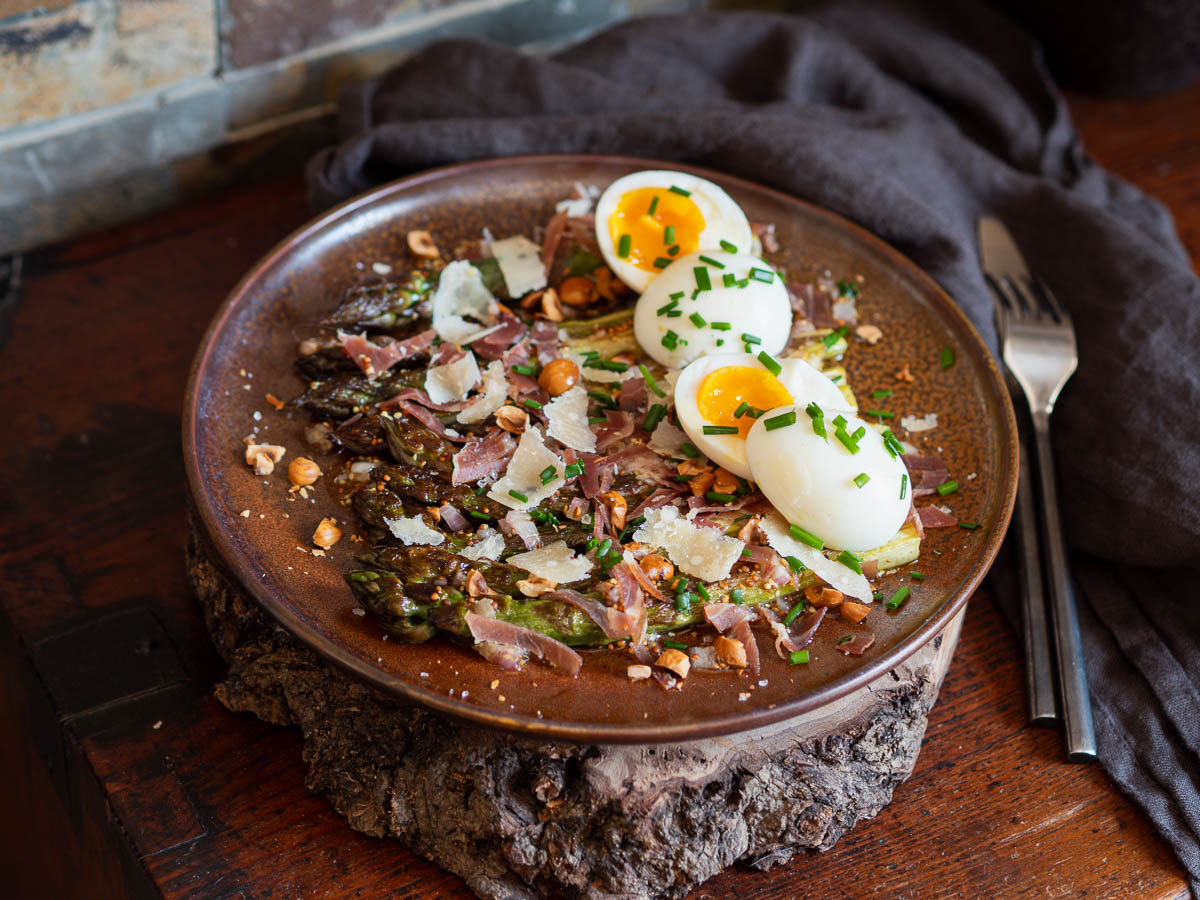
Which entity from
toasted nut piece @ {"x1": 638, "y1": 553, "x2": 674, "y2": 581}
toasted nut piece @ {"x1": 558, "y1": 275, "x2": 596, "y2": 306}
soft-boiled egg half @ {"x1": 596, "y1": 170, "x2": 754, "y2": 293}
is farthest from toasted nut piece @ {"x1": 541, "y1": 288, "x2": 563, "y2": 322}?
toasted nut piece @ {"x1": 638, "y1": 553, "x2": 674, "y2": 581}

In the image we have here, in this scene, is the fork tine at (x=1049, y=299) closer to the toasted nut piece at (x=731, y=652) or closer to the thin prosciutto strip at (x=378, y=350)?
the toasted nut piece at (x=731, y=652)

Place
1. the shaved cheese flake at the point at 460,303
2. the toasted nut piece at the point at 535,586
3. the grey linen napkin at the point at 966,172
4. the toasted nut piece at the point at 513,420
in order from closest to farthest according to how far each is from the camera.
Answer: the toasted nut piece at the point at 535,586
the toasted nut piece at the point at 513,420
the grey linen napkin at the point at 966,172
the shaved cheese flake at the point at 460,303

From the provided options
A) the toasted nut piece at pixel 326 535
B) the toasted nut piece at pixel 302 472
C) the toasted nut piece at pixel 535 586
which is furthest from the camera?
the toasted nut piece at pixel 302 472

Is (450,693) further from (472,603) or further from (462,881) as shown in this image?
(462,881)

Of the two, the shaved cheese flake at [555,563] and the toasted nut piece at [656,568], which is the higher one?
the toasted nut piece at [656,568]

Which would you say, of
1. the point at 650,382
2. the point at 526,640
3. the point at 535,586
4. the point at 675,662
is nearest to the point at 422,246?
the point at 650,382

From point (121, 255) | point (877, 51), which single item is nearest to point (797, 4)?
point (877, 51)

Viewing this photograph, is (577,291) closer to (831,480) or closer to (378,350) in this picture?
(378,350)

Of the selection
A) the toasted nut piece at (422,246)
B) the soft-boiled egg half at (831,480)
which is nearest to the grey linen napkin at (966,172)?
the toasted nut piece at (422,246)
